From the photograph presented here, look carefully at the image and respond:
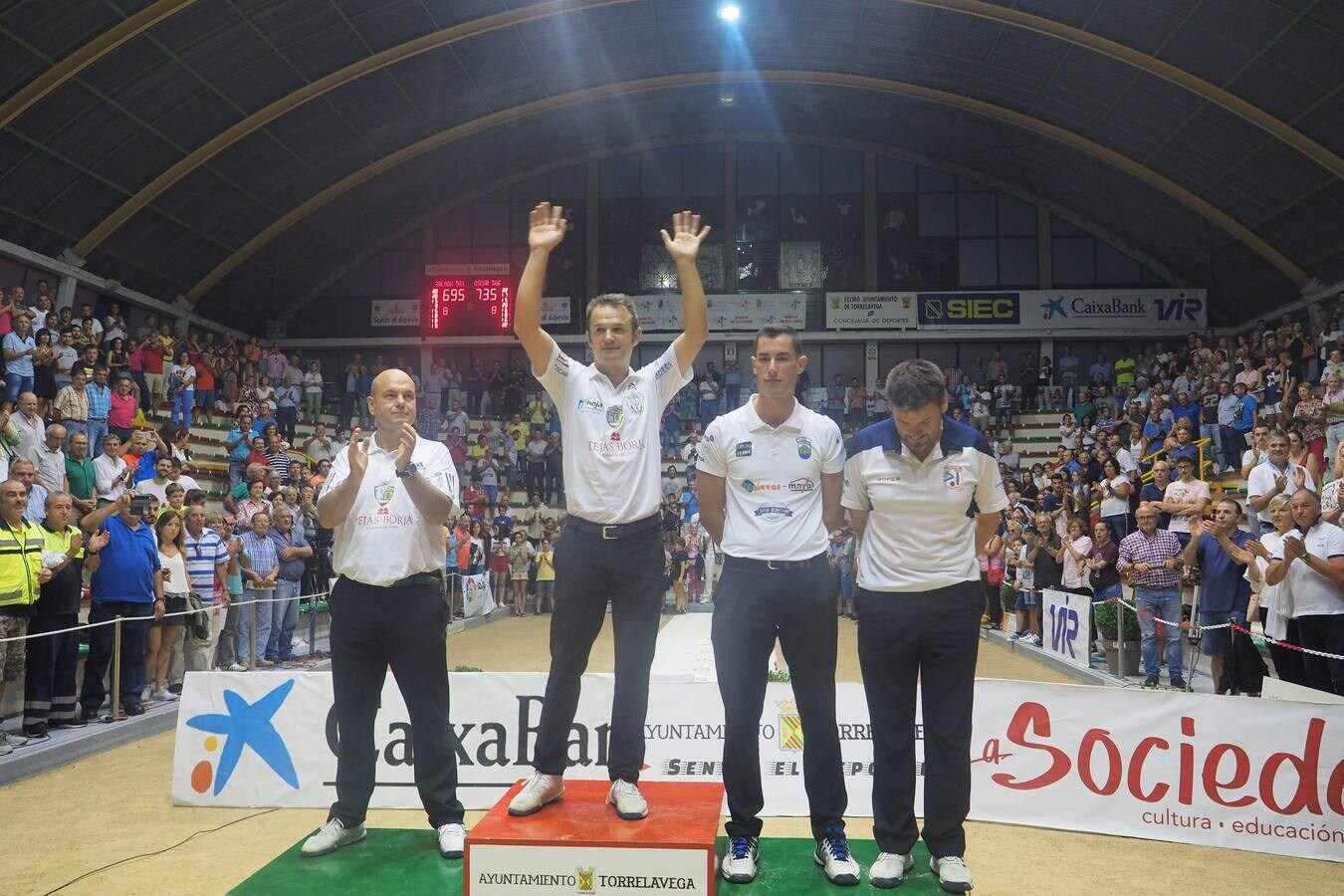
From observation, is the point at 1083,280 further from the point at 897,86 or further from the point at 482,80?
the point at 482,80

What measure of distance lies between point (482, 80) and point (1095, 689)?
22251 millimetres

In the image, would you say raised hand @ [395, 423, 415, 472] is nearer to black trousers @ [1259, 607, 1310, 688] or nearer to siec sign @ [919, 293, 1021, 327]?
black trousers @ [1259, 607, 1310, 688]

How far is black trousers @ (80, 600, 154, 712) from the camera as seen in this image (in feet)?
25.1

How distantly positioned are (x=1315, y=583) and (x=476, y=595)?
13.8m

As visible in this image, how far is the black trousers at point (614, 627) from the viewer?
3.80 metres

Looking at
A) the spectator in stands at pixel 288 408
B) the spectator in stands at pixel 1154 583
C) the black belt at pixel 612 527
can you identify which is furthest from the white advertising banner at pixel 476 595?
the black belt at pixel 612 527

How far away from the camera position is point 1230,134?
69.8 ft

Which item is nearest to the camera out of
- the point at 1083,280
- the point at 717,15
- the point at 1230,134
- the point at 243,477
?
the point at 243,477

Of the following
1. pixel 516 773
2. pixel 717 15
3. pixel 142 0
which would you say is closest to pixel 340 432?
pixel 142 0

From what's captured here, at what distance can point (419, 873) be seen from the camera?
12.3 ft

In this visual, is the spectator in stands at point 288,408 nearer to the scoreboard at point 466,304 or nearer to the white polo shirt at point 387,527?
the scoreboard at point 466,304

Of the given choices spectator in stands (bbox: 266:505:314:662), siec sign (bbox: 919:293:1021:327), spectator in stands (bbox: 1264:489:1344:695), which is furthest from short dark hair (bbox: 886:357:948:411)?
siec sign (bbox: 919:293:1021:327)

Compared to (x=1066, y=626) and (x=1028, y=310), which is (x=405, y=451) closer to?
(x=1066, y=626)

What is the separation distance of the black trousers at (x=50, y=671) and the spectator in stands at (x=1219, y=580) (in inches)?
360
